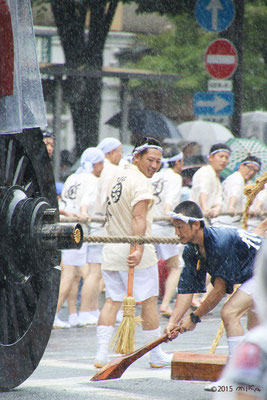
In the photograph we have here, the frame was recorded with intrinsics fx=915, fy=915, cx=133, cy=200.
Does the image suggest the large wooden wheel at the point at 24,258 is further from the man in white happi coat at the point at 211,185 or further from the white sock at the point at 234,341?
the man in white happi coat at the point at 211,185

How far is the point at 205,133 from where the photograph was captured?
22.8 m

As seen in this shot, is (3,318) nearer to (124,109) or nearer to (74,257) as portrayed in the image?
(74,257)

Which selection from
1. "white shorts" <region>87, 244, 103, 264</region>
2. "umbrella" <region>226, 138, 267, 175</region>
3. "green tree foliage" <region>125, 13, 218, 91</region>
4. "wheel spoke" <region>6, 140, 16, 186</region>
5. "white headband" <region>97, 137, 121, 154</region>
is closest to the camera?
"wheel spoke" <region>6, 140, 16, 186</region>

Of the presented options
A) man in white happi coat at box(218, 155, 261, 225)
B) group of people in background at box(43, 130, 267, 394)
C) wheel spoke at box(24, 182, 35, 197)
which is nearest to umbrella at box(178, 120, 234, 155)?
man in white happi coat at box(218, 155, 261, 225)

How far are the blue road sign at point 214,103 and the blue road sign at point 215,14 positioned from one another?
92 cm

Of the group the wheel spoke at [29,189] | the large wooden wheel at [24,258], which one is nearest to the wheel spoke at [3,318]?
the large wooden wheel at [24,258]

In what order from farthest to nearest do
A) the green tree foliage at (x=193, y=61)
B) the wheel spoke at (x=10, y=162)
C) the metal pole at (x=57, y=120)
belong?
the green tree foliage at (x=193, y=61)
the metal pole at (x=57, y=120)
the wheel spoke at (x=10, y=162)

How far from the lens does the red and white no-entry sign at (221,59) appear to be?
12789mm

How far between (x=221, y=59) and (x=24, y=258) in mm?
8491

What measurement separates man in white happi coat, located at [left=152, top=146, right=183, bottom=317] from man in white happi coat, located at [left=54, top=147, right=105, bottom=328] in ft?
2.48

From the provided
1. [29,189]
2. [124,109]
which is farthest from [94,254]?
[124,109]

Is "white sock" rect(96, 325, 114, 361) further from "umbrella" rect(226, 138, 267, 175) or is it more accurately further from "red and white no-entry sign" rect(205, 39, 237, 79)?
"umbrella" rect(226, 138, 267, 175)

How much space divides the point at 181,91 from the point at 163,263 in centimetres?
2208

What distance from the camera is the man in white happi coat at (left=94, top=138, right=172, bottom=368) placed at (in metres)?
7.08
